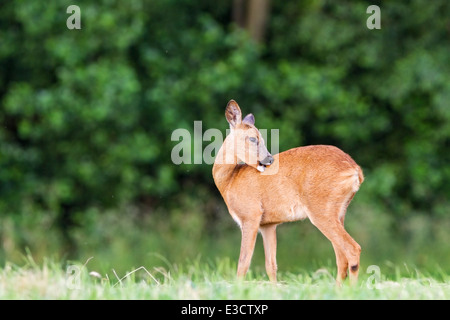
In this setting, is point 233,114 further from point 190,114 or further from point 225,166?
point 190,114

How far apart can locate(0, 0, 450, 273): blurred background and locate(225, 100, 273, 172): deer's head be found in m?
6.95

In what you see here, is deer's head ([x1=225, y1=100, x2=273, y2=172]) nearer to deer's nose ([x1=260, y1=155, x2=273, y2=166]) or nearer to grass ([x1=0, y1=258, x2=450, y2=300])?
deer's nose ([x1=260, y1=155, x2=273, y2=166])

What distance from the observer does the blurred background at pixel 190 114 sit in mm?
13500

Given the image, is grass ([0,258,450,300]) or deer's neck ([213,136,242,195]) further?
deer's neck ([213,136,242,195])

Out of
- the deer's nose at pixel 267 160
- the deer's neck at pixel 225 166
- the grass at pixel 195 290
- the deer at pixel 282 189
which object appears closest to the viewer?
the grass at pixel 195 290

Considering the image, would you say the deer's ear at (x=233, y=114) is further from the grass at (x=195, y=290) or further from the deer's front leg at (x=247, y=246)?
the grass at (x=195, y=290)

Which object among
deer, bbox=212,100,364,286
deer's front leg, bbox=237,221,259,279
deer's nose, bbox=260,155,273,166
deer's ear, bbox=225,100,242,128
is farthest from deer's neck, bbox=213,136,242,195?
deer's front leg, bbox=237,221,259,279

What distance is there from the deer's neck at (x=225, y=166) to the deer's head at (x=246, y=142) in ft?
0.20

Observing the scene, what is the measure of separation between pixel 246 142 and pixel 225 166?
1.05 feet

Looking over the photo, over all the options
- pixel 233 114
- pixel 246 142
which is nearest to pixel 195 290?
pixel 246 142

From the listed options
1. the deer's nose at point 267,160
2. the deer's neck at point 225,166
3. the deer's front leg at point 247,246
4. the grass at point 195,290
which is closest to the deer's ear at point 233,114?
the deer's neck at point 225,166

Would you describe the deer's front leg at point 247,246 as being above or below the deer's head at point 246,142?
below

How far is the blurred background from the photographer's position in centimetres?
1350

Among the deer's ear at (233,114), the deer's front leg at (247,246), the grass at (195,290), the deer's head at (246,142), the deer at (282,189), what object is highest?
the deer's ear at (233,114)
